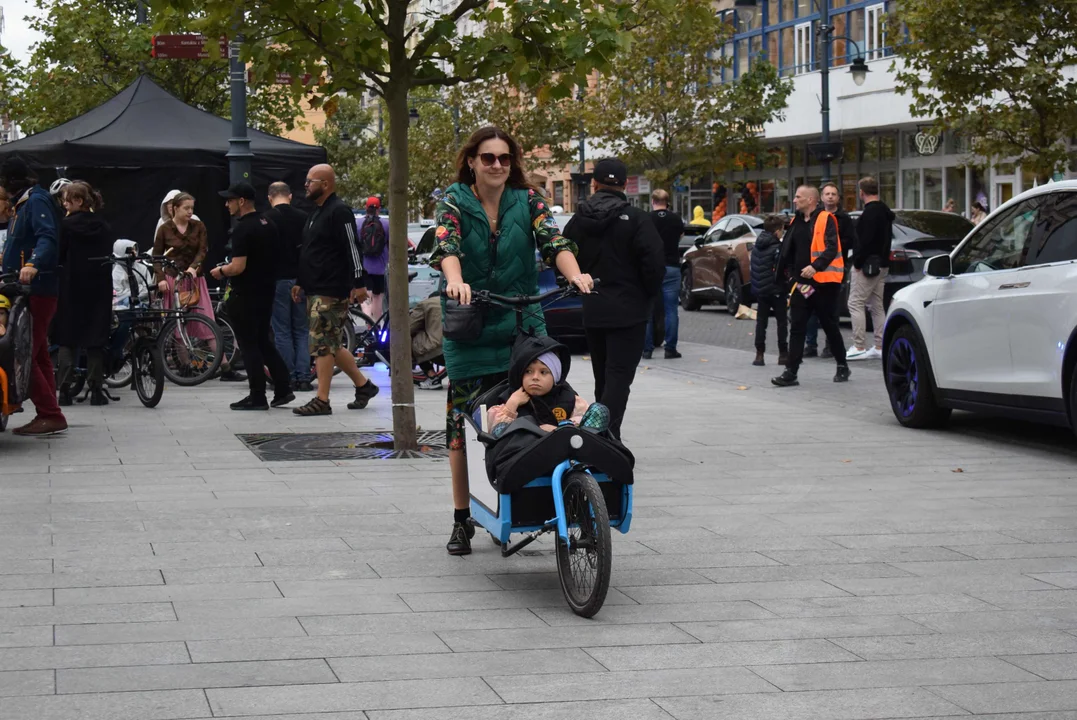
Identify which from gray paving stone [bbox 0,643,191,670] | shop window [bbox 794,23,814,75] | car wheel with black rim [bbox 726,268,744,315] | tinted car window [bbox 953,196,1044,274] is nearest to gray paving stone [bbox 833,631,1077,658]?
gray paving stone [bbox 0,643,191,670]

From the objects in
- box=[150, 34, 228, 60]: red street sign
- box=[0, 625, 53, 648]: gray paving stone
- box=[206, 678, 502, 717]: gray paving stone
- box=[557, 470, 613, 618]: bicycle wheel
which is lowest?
box=[206, 678, 502, 717]: gray paving stone

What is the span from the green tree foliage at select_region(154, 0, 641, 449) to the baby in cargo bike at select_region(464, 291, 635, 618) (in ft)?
11.7

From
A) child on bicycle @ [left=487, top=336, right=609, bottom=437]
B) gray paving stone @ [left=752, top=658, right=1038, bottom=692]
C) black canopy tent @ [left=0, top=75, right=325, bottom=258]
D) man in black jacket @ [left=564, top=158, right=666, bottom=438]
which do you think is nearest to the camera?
gray paving stone @ [left=752, top=658, right=1038, bottom=692]

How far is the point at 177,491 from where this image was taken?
895 centimetres

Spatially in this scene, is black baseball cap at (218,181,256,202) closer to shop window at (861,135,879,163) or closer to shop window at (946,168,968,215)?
shop window at (946,168,968,215)

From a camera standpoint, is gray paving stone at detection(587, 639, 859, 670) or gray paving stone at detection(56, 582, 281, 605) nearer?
gray paving stone at detection(587, 639, 859, 670)

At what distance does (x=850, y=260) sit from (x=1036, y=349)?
25.2ft

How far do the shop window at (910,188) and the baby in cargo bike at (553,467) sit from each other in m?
39.9

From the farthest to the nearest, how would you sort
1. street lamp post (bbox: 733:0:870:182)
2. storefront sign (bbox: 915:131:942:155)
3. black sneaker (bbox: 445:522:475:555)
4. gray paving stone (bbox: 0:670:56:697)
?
storefront sign (bbox: 915:131:942:155)
street lamp post (bbox: 733:0:870:182)
black sneaker (bbox: 445:522:475:555)
gray paving stone (bbox: 0:670:56:697)

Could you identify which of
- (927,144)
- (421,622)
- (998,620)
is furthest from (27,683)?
(927,144)

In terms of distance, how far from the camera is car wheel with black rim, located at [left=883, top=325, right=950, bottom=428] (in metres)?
Answer: 11.7

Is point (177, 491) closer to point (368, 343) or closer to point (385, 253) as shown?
point (368, 343)

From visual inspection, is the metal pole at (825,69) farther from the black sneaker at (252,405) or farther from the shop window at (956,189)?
the black sneaker at (252,405)

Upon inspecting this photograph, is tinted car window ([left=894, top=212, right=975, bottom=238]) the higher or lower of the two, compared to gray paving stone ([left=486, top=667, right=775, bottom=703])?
higher
